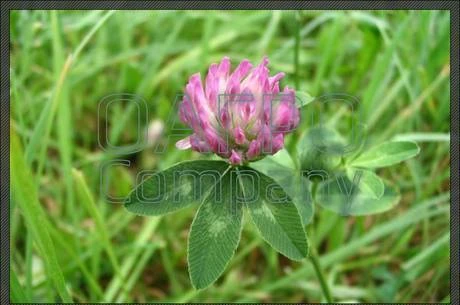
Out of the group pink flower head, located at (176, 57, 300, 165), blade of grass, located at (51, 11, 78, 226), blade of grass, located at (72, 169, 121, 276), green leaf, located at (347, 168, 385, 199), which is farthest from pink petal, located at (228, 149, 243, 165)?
blade of grass, located at (51, 11, 78, 226)

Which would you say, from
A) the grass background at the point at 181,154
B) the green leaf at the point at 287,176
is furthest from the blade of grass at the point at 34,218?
the green leaf at the point at 287,176

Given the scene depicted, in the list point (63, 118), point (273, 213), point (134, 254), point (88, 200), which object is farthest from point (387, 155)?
point (63, 118)

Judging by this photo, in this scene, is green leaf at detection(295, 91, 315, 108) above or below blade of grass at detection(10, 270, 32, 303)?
above

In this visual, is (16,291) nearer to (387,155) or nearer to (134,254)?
(134,254)

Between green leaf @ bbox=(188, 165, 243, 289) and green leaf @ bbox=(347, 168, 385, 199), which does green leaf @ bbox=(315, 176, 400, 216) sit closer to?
green leaf @ bbox=(347, 168, 385, 199)

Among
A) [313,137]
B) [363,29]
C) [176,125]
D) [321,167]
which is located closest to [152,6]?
[176,125]

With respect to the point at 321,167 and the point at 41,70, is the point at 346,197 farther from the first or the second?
the point at 41,70

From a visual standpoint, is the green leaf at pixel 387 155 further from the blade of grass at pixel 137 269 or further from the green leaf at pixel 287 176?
the blade of grass at pixel 137 269
